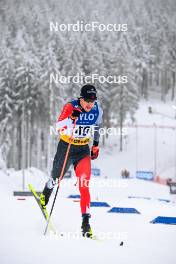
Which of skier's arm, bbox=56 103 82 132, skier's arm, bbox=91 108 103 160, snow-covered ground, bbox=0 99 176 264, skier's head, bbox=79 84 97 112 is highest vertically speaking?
skier's head, bbox=79 84 97 112

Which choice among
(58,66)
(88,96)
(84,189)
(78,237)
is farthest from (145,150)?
(78,237)

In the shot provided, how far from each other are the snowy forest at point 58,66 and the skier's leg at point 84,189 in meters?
12.7

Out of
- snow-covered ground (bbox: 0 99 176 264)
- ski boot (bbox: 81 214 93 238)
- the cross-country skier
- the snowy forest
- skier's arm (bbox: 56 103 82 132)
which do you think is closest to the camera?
snow-covered ground (bbox: 0 99 176 264)

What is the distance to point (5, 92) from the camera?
37344 millimetres

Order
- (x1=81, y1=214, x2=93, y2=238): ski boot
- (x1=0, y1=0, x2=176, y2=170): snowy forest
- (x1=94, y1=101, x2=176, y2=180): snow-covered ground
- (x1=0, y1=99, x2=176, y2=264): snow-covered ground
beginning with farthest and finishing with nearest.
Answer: (x1=94, y1=101, x2=176, y2=180): snow-covered ground < (x1=0, y1=0, x2=176, y2=170): snowy forest < (x1=81, y1=214, x2=93, y2=238): ski boot < (x1=0, y1=99, x2=176, y2=264): snow-covered ground

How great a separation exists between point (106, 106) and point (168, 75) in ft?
97.5

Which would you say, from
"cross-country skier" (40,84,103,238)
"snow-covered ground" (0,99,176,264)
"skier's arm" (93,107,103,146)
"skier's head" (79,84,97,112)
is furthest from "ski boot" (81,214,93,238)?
"skier's head" (79,84,97,112)

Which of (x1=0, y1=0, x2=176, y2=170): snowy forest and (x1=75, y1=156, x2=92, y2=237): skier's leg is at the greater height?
(x1=0, y1=0, x2=176, y2=170): snowy forest

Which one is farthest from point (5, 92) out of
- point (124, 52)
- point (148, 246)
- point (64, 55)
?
point (148, 246)

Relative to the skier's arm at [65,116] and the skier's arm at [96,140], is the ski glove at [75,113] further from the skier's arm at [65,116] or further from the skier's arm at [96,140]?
the skier's arm at [96,140]

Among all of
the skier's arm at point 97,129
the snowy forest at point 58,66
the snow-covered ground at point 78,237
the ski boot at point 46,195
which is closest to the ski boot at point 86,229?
the snow-covered ground at point 78,237

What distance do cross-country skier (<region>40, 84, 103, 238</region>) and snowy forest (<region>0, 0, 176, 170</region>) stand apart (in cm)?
1259

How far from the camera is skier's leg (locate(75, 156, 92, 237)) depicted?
5.30 m

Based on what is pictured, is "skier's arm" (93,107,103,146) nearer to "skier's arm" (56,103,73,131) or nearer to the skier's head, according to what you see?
the skier's head
